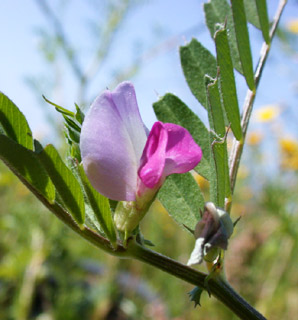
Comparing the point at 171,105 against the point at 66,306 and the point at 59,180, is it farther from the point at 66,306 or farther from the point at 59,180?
the point at 66,306

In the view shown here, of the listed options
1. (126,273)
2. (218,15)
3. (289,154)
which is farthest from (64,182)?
(126,273)

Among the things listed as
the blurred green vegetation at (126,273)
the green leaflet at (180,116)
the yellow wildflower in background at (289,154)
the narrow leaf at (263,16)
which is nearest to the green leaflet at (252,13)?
the narrow leaf at (263,16)

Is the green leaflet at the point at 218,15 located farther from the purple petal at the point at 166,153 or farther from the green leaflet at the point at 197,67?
the purple petal at the point at 166,153

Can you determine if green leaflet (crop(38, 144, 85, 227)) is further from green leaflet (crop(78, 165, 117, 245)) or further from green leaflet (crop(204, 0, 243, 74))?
green leaflet (crop(204, 0, 243, 74))

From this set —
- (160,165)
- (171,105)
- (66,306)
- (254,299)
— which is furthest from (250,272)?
(160,165)

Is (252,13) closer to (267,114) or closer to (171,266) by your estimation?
(171,266)

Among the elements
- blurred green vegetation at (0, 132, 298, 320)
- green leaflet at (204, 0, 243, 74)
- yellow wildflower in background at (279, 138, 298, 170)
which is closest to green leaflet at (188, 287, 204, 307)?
green leaflet at (204, 0, 243, 74)
